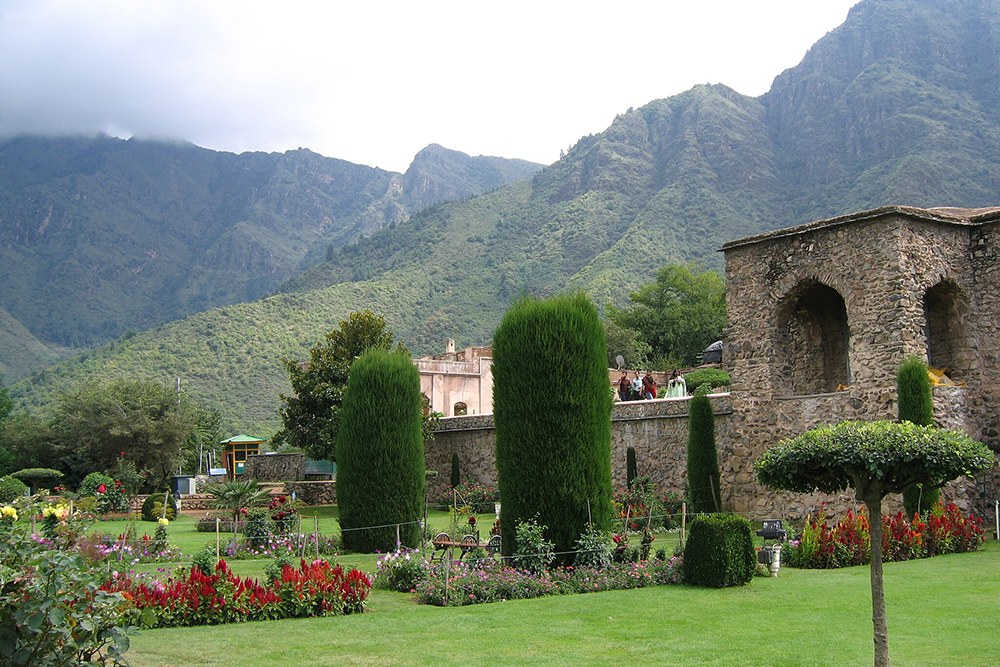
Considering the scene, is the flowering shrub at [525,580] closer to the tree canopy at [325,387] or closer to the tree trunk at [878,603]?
the tree trunk at [878,603]

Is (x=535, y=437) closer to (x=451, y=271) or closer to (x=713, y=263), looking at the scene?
(x=713, y=263)

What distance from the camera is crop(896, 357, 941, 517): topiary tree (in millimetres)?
16078

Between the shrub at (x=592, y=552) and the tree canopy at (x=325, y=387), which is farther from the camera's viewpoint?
the tree canopy at (x=325, y=387)

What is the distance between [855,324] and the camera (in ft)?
58.9

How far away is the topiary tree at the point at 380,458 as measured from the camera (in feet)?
54.7

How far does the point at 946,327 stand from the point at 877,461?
45.5ft

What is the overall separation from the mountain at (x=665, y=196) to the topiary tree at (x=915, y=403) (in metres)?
52.8

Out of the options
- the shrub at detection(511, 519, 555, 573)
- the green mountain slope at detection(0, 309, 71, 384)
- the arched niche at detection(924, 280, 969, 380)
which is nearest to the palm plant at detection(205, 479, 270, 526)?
the shrub at detection(511, 519, 555, 573)

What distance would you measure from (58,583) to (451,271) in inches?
3378

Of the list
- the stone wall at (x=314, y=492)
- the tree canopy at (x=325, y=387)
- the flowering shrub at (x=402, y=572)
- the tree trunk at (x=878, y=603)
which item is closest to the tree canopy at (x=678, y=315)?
the stone wall at (x=314, y=492)

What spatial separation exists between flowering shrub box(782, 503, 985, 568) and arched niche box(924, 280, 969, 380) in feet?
15.7


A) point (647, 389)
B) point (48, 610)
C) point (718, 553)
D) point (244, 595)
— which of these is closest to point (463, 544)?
point (718, 553)

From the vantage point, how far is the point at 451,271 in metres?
90.4

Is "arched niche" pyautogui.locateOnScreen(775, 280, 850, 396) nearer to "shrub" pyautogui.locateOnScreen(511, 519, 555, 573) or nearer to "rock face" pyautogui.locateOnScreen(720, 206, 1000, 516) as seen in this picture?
"rock face" pyautogui.locateOnScreen(720, 206, 1000, 516)
